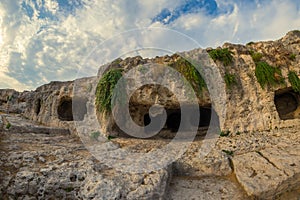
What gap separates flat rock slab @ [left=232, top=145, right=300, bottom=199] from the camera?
5961 millimetres

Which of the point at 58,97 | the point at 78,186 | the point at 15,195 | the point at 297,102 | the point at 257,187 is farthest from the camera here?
the point at 58,97

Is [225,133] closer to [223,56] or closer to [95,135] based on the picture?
[223,56]

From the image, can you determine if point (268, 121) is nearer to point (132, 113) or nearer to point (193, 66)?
point (193, 66)

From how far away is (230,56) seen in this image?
1191 centimetres

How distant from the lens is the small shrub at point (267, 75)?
11000mm

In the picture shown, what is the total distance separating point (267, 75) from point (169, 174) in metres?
8.24

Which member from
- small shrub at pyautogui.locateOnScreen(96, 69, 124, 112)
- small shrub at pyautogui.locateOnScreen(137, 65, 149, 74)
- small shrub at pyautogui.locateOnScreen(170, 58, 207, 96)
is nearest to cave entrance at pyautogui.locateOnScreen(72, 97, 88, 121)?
small shrub at pyautogui.locateOnScreen(96, 69, 124, 112)

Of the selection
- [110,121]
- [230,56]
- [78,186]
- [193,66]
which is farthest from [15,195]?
[230,56]

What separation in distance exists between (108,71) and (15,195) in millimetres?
8387

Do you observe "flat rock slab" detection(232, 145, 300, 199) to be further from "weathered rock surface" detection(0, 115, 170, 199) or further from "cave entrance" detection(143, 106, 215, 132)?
"cave entrance" detection(143, 106, 215, 132)

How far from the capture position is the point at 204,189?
6.51 meters

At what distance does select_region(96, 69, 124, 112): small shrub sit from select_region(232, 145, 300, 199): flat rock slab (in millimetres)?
7016

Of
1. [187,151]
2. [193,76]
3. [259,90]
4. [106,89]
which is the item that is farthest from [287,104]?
[106,89]

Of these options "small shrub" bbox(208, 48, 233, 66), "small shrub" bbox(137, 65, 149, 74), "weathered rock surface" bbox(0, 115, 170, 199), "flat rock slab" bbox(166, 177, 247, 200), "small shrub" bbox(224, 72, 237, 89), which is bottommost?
"flat rock slab" bbox(166, 177, 247, 200)
